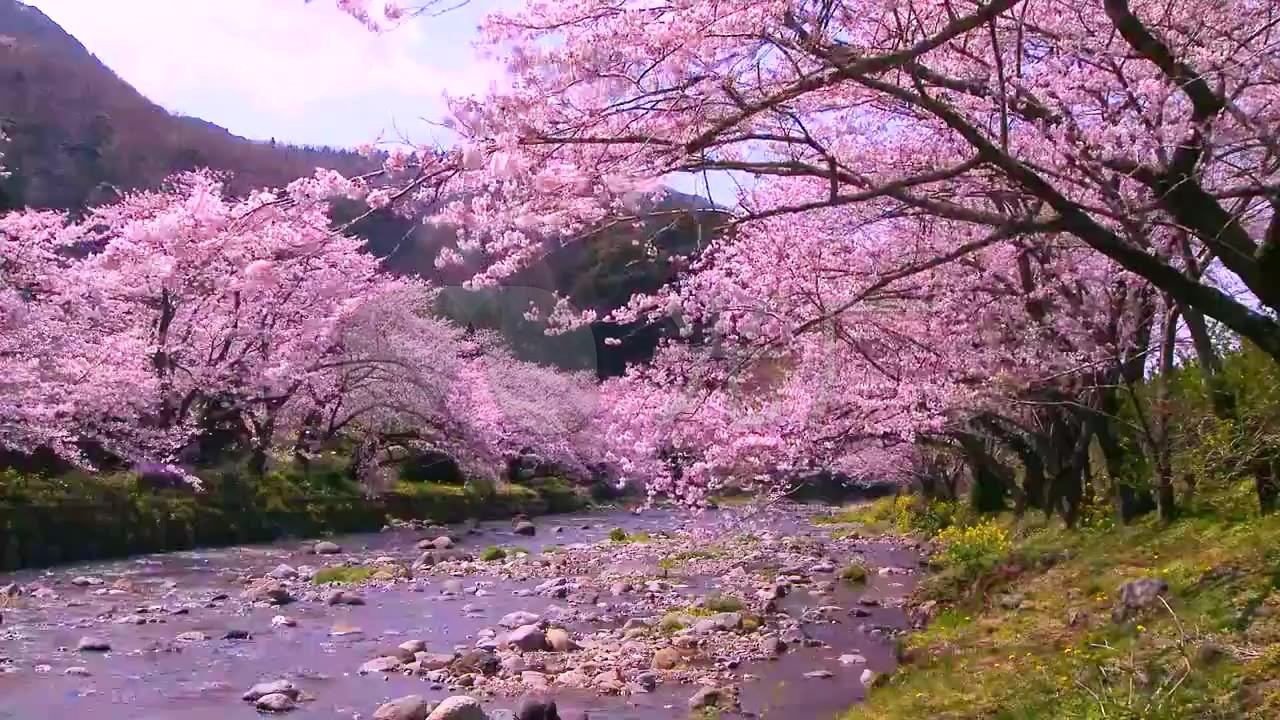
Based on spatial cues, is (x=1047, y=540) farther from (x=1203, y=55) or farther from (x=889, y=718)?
(x=1203, y=55)

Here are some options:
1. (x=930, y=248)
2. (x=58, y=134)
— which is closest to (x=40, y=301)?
(x=930, y=248)

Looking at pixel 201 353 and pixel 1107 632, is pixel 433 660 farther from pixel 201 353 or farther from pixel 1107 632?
pixel 201 353

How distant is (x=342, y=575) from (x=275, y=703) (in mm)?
7874

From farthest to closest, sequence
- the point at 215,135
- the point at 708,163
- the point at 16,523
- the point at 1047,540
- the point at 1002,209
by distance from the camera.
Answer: the point at 215,135, the point at 16,523, the point at 1047,540, the point at 1002,209, the point at 708,163

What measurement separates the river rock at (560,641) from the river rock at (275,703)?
294 centimetres

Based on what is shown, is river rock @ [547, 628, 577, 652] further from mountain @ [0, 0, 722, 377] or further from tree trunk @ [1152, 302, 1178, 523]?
mountain @ [0, 0, 722, 377]

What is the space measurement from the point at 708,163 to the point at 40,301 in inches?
700

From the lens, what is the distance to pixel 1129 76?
6676mm

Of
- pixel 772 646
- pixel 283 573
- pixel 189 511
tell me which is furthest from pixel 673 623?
pixel 189 511

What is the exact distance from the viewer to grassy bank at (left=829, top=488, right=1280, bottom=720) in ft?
15.6

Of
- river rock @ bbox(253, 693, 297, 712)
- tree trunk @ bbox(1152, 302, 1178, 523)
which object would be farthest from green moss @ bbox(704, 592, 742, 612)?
river rock @ bbox(253, 693, 297, 712)

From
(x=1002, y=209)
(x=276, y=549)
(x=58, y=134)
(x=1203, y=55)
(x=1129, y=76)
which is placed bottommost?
(x=276, y=549)

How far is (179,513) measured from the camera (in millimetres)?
18344

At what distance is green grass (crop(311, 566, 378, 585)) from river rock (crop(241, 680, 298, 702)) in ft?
22.1
